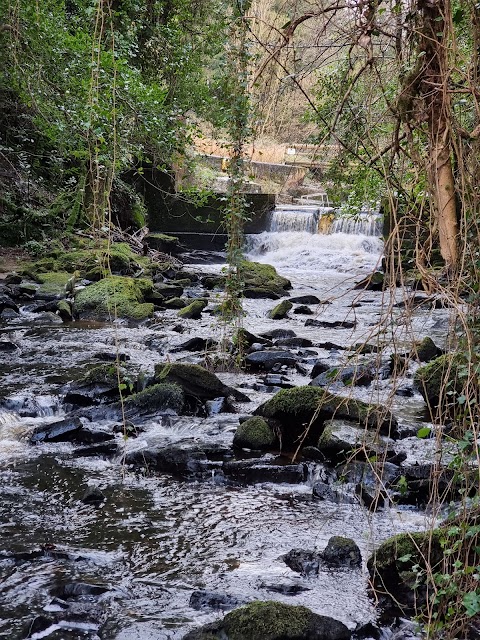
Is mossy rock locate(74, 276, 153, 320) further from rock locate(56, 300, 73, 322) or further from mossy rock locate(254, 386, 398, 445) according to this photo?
mossy rock locate(254, 386, 398, 445)

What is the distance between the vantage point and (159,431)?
675cm

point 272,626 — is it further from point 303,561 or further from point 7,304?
point 7,304

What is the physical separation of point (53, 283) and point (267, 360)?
19.3 feet

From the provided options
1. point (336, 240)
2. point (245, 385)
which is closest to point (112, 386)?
point (245, 385)

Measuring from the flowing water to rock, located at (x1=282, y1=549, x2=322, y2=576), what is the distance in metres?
0.05

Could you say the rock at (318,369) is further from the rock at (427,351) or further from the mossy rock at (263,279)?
the mossy rock at (263,279)

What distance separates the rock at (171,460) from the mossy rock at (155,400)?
1.12m

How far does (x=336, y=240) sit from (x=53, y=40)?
11241 mm

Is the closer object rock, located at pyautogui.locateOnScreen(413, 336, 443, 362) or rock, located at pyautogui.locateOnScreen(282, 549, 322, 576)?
rock, located at pyautogui.locateOnScreen(282, 549, 322, 576)

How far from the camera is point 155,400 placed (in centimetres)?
723

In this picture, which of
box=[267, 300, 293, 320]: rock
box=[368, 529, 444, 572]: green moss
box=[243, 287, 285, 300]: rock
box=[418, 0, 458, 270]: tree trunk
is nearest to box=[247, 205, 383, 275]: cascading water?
box=[243, 287, 285, 300]: rock

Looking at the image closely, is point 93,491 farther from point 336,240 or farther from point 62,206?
point 336,240

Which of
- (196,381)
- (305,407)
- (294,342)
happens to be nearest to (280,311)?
(294,342)

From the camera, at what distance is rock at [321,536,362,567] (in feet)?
14.1
